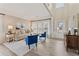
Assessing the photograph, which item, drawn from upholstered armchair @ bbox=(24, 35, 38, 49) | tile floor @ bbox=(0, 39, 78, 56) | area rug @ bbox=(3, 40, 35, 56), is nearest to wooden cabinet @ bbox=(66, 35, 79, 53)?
tile floor @ bbox=(0, 39, 78, 56)

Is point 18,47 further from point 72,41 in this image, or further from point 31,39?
point 72,41

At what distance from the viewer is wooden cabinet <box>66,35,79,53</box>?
277 cm

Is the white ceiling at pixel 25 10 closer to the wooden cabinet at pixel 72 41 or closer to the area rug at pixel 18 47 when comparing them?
the area rug at pixel 18 47

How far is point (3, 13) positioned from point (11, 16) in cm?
20

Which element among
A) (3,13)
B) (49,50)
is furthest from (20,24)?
(49,50)

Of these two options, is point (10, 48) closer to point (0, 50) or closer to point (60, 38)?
point (0, 50)

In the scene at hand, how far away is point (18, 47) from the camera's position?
2.51m

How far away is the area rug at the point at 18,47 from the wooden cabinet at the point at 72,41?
1.14 meters

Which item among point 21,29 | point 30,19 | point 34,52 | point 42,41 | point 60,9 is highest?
point 60,9

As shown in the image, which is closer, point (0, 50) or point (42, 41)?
point (0, 50)

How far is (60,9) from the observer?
2570mm

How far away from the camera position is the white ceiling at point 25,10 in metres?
2.51

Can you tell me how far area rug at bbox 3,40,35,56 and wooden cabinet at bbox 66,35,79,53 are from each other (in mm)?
1141

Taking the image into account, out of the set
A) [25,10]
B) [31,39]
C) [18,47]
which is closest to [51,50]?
[31,39]
